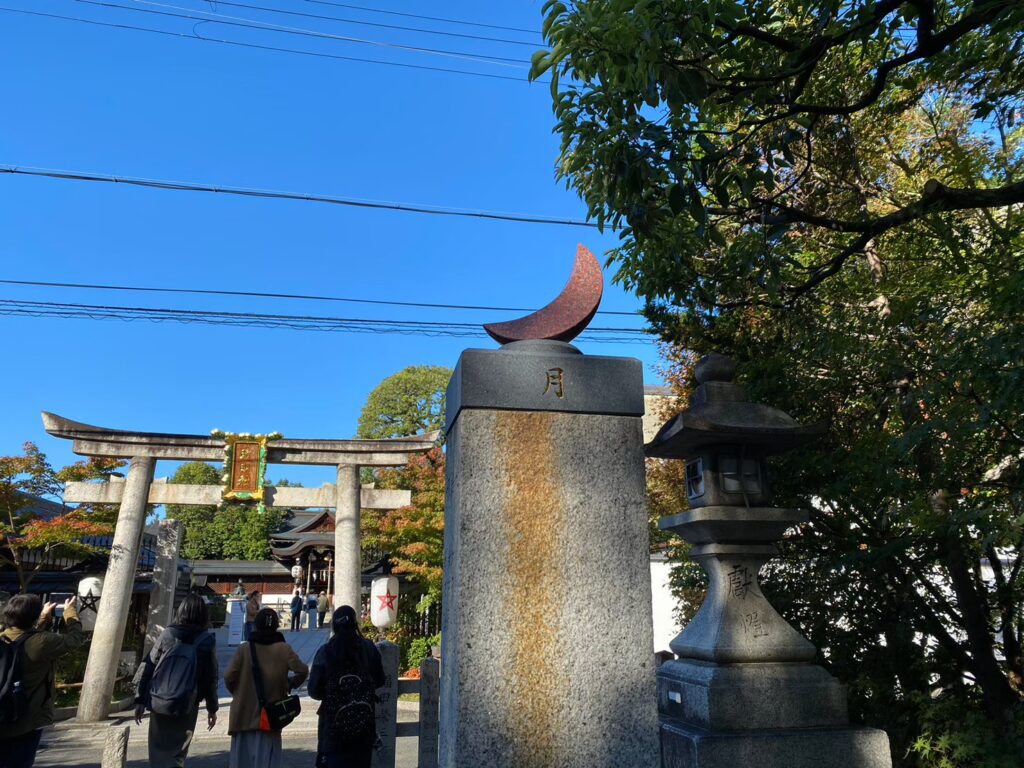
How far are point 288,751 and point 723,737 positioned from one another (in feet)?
23.4

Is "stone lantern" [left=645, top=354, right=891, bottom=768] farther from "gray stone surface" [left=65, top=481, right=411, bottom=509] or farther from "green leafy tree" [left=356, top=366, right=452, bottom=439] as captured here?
"green leafy tree" [left=356, top=366, right=452, bottom=439]

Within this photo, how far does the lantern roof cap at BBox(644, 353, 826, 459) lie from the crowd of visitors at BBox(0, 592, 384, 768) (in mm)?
2857

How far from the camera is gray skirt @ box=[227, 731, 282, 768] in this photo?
5199 millimetres

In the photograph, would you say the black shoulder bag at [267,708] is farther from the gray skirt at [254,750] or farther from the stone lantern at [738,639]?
the stone lantern at [738,639]

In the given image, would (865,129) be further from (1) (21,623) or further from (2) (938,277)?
(1) (21,623)

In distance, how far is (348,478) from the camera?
1337cm

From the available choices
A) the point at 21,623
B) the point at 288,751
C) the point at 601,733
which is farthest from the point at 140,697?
the point at 288,751

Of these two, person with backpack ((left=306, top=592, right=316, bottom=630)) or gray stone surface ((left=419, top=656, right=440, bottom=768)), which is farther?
person with backpack ((left=306, top=592, right=316, bottom=630))

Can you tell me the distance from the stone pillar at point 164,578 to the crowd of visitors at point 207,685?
9240 millimetres

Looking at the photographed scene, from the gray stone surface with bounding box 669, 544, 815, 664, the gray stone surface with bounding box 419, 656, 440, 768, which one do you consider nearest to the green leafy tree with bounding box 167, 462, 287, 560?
the gray stone surface with bounding box 419, 656, 440, 768

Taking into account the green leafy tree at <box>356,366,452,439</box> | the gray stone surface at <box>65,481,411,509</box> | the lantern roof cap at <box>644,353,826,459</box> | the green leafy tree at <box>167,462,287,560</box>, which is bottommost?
the lantern roof cap at <box>644,353,826,459</box>

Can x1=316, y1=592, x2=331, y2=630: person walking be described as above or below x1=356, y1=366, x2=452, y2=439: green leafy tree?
below

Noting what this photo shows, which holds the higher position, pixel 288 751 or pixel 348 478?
pixel 348 478

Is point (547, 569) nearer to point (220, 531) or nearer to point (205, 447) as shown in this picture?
point (205, 447)
